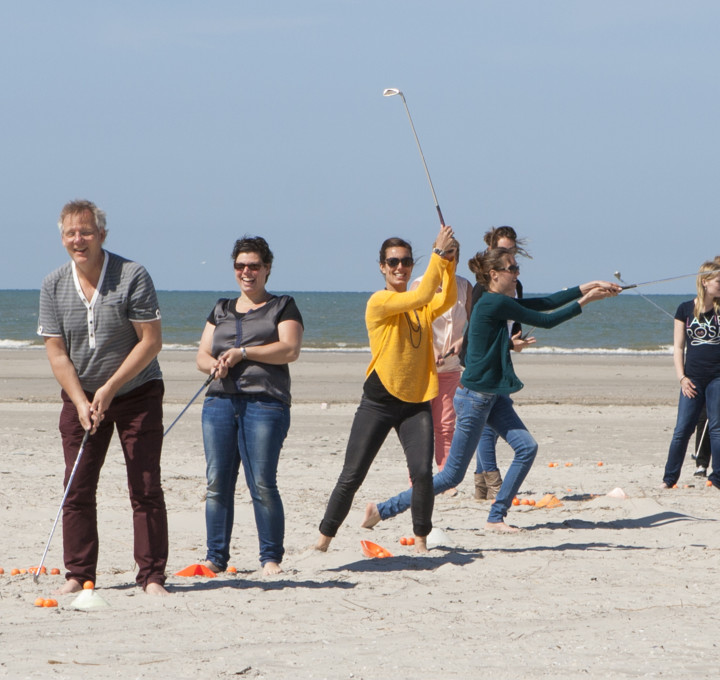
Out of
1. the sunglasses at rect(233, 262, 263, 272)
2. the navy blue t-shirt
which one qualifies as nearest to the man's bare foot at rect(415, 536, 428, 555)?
the sunglasses at rect(233, 262, 263, 272)

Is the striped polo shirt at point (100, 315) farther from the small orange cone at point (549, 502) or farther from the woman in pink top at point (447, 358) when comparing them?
the small orange cone at point (549, 502)

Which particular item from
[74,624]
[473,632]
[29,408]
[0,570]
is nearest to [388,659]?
[473,632]

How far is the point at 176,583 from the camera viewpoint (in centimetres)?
503

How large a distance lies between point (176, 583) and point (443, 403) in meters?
2.95

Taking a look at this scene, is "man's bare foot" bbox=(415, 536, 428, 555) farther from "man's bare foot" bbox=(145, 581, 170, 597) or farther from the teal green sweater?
"man's bare foot" bbox=(145, 581, 170, 597)

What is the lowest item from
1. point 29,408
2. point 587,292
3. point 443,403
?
point 29,408

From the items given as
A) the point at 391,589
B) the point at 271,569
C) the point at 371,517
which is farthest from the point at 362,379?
the point at 391,589

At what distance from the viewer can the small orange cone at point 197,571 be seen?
17.1ft

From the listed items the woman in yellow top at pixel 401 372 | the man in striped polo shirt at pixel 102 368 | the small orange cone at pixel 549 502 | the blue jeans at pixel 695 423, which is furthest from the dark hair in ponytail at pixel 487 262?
the blue jeans at pixel 695 423

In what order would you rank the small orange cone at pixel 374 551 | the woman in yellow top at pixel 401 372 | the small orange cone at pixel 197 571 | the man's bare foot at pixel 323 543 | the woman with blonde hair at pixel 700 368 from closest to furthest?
the small orange cone at pixel 197 571 → the woman in yellow top at pixel 401 372 → the man's bare foot at pixel 323 543 → the small orange cone at pixel 374 551 → the woman with blonde hair at pixel 700 368

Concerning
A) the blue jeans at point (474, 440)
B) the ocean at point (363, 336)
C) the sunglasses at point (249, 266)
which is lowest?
the ocean at point (363, 336)

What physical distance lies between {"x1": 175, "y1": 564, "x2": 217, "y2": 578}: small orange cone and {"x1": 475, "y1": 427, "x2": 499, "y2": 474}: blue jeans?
8.36 ft

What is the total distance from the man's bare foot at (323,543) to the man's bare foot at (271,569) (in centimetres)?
45

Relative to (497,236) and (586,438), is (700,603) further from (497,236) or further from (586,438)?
(586,438)
